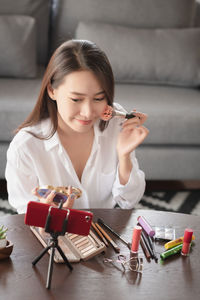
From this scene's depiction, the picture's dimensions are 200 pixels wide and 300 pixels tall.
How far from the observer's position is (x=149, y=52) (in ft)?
7.36

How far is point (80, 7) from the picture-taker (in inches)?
91.7

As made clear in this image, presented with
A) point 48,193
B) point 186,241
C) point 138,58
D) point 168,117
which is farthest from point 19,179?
point 138,58

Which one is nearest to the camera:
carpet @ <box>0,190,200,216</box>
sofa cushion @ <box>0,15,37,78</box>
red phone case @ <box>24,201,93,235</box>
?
red phone case @ <box>24,201,93,235</box>

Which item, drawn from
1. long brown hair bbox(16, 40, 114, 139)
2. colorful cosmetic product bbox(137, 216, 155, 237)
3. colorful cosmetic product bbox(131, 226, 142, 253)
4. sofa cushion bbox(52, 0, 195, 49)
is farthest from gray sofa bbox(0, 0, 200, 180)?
colorful cosmetic product bbox(131, 226, 142, 253)

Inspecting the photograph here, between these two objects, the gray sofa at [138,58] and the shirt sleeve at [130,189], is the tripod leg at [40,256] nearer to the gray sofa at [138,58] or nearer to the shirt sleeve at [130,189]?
the shirt sleeve at [130,189]

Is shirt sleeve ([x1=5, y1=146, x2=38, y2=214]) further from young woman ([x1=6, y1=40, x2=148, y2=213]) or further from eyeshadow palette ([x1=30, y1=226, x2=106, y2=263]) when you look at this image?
eyeshadow palette ([x1=30, y1=226, x2=106, y2=263])

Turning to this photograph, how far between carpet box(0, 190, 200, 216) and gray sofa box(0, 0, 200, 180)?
0.30 ft

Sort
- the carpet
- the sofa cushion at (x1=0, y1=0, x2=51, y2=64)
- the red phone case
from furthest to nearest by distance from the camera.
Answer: the sofa cushion at (x1=0, y1=0, x2=51, y2=64)
the carpet
the red phone case

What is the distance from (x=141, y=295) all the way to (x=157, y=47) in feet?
5.53

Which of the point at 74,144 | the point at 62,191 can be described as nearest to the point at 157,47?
the point at 74,144

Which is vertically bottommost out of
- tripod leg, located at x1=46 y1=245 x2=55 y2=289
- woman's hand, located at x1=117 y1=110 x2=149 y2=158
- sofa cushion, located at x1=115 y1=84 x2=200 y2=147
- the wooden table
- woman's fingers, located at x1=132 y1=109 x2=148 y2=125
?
sofa cushion, located at x1=115 y1=84 x2=200 y2=147

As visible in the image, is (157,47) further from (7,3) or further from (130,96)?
(7,3)

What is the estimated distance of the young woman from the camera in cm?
106

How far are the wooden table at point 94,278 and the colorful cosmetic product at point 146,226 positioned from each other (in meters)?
0.04
